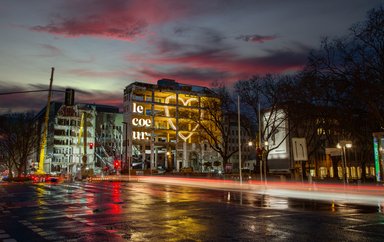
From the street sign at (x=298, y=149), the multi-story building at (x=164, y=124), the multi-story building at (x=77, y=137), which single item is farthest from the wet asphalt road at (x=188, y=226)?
the multi-story building at (x=77, y=137)

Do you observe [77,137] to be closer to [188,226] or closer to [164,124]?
[164,124]

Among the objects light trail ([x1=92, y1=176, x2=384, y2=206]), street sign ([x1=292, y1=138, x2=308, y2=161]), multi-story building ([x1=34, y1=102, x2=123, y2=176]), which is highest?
multi-story building ([x1=34, y1=102, x2=123, y2=176])

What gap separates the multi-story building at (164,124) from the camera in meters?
91.1

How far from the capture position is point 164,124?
100 meters

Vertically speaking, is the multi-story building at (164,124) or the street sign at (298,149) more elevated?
the multi-story building at (164,124)

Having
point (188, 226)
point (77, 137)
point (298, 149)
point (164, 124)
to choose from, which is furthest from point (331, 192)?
point (77, 137)

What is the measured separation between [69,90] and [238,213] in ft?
42.7

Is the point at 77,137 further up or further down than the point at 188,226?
further up

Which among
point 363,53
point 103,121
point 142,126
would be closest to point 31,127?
point 142,126

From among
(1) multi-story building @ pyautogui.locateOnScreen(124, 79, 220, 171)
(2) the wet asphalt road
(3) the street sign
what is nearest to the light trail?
(3) the street sign

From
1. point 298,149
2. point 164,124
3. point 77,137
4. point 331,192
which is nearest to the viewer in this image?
point 331,192

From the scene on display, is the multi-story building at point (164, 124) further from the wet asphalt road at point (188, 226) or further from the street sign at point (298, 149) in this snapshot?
the wet asphalt road at point (188, 226)

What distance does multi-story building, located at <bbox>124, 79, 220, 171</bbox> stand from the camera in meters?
91.1

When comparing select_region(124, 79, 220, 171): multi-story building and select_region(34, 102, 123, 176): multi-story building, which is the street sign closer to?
select_region(124, 79, 220, 171): multi-story building
